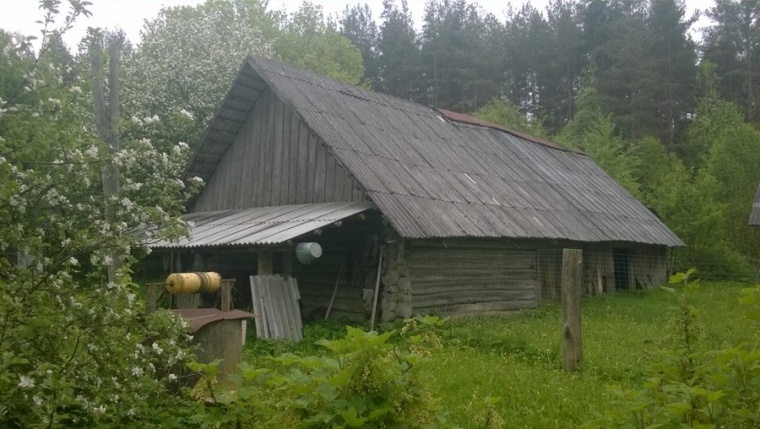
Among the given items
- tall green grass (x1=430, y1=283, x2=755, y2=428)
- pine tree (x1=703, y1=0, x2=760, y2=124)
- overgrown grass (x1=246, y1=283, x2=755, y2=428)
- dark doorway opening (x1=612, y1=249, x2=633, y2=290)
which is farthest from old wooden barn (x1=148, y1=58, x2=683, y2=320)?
pine tree (x1=703, y1=0, x2=760, y2=124)

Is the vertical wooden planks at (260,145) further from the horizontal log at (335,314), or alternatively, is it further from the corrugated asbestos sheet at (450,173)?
the horizontal log at (335,314)

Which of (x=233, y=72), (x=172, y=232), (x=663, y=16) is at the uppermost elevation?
(x=663, y=16)

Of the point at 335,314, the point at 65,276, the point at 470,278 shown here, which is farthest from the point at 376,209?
the point at 65,276

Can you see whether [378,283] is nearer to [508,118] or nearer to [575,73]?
[508,118]

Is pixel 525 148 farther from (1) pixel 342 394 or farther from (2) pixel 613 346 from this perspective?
(1) pixel 342 394

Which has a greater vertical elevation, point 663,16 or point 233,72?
point 663,16

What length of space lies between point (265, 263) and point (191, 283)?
18.4 ft

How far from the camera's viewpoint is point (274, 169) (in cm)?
1509

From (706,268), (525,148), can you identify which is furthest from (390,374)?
(706,268)

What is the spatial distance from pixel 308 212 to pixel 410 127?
19.4 feet

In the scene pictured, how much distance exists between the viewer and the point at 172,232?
450 cm

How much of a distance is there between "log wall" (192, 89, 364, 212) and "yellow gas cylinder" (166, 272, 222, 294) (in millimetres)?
6435

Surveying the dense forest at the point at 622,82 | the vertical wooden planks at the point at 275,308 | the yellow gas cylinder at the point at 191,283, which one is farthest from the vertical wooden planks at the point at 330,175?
the dense forest at the point at 622,82

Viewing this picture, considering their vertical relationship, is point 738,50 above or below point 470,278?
above
